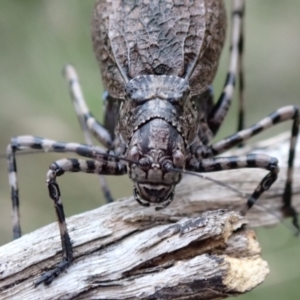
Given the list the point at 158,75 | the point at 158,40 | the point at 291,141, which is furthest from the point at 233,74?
the point at 158,75

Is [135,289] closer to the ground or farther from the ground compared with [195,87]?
closer to the ground

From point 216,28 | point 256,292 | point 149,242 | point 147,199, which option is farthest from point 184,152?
point 256,292

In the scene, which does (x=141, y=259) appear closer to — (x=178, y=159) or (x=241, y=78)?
(x=178, y=159)

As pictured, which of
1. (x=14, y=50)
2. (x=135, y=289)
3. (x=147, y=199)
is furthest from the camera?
(x=14, y=50)

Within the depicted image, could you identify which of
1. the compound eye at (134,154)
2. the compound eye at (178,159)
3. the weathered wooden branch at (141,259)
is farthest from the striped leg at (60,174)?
the compound eye at (178,159)

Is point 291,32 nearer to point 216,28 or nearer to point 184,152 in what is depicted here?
point 216,28

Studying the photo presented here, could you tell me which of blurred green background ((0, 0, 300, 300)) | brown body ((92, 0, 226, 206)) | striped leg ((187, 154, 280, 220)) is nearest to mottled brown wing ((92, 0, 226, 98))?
brown body ((92, 0, 226, 206))
